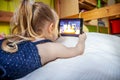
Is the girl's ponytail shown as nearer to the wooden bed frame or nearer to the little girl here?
the little girl

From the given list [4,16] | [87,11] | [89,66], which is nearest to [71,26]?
[89,66]

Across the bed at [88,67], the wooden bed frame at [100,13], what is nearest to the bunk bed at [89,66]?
the bed at [88,67]

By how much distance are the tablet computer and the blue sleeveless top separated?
402mm

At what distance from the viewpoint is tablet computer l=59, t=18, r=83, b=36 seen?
3.39 ft

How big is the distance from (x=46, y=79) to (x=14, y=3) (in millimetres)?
1472

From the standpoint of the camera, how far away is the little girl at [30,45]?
634mm

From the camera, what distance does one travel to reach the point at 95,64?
0.72 meters

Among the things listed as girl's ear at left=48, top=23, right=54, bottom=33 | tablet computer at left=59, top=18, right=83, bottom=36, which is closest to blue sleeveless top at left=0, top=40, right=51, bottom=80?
girl's ear at left=48, top=23, right=54, bottom=33

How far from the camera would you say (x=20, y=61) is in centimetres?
64

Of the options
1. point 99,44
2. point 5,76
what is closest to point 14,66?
point 5,76

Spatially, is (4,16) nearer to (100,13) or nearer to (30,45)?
(100,13)

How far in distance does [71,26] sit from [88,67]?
412 mm

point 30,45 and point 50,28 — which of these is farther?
point 50,28

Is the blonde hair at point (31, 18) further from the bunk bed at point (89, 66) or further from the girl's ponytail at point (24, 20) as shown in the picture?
the bunk bed at point (89, 66)
